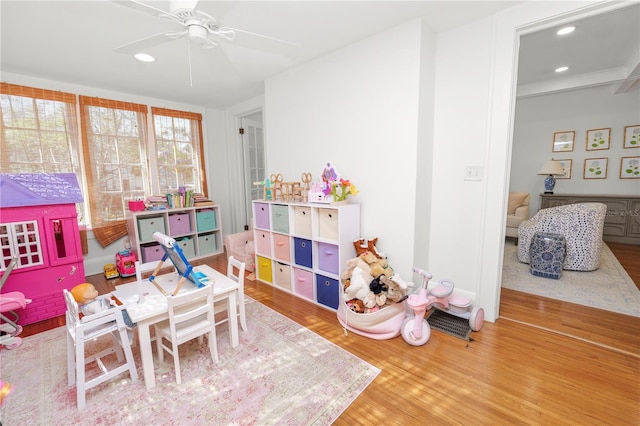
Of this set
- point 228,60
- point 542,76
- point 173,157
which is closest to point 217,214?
point 173,157

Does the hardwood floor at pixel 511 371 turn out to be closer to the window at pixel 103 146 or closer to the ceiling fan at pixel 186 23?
the window at pixel 103 146

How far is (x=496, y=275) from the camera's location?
7.54ft

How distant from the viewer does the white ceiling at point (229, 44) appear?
78.7 inches

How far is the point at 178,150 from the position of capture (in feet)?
14.2

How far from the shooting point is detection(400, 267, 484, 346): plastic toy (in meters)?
2.06

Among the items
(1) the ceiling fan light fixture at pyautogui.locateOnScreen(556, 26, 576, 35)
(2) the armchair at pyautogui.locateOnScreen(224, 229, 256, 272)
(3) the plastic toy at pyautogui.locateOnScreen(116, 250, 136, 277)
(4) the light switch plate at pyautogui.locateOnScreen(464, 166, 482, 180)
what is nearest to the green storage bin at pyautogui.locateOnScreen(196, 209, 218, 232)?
(2) the armchair at pyautogui.locateOnScreen(224, 229, 256, 272)

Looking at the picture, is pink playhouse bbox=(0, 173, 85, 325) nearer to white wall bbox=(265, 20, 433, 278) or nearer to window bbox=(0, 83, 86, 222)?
window bbox=(0, 83, 86, 222)

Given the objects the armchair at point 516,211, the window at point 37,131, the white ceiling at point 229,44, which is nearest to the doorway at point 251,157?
the white ceiling at point 229,44

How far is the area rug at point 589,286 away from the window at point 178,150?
4.61 metres

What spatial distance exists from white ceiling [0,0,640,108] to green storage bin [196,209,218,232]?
1.75m

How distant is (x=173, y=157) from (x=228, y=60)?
2.05m

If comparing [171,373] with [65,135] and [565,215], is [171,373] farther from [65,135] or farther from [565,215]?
[565,215]

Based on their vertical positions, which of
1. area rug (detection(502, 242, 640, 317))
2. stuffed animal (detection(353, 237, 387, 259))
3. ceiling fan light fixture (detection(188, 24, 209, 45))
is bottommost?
area rug (detection(502, 242, 640, 317))

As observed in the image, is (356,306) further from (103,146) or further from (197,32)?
(103,146)
